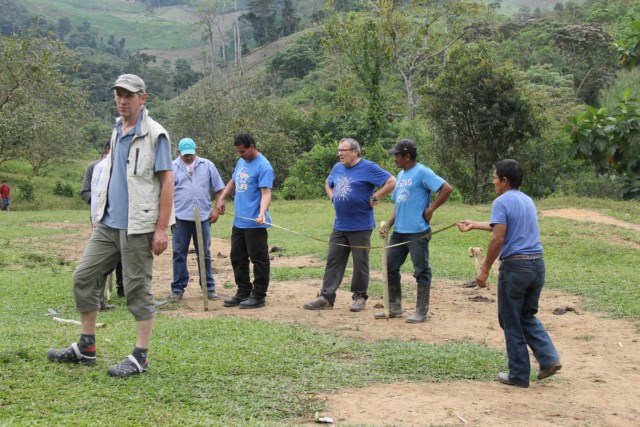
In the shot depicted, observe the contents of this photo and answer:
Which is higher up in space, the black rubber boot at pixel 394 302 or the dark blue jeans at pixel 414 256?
the dark blue jeans at pixel 414 256

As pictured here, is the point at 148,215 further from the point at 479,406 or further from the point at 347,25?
the point at 347,25

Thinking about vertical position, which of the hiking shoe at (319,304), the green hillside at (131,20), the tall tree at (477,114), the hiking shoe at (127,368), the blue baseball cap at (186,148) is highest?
the green hillside at (131,20)

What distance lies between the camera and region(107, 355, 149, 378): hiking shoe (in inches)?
194

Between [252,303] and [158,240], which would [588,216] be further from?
[158,240]

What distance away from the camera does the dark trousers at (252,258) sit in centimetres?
836

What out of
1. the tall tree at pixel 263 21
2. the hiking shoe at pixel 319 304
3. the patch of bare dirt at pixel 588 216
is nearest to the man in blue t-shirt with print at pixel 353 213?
the hiking shoe at pixel 319 304

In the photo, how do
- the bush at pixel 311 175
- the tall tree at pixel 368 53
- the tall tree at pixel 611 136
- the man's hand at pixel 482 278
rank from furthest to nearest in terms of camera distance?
the tall tree at pixel 368 53 → the bush at pixel 311 175 → the tall tree at pixel 611 136 → the man's hand at pixel 482 278

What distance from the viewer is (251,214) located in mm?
8336

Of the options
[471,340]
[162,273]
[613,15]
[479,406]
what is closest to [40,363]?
[479,406]

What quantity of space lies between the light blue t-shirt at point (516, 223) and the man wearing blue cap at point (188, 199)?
4.21 meters

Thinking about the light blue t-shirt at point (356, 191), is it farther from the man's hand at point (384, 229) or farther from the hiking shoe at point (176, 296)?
the hiking shoe at point (176, 296)

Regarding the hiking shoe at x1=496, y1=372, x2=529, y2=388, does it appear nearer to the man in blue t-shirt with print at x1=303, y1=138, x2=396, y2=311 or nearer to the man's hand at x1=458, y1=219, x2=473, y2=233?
the man's hand at x1=458, y1=219, x2=473, y2=233

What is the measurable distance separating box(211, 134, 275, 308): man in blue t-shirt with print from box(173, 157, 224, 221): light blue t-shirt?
0.44m

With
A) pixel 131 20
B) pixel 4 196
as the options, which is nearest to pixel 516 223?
pixel 4 196
